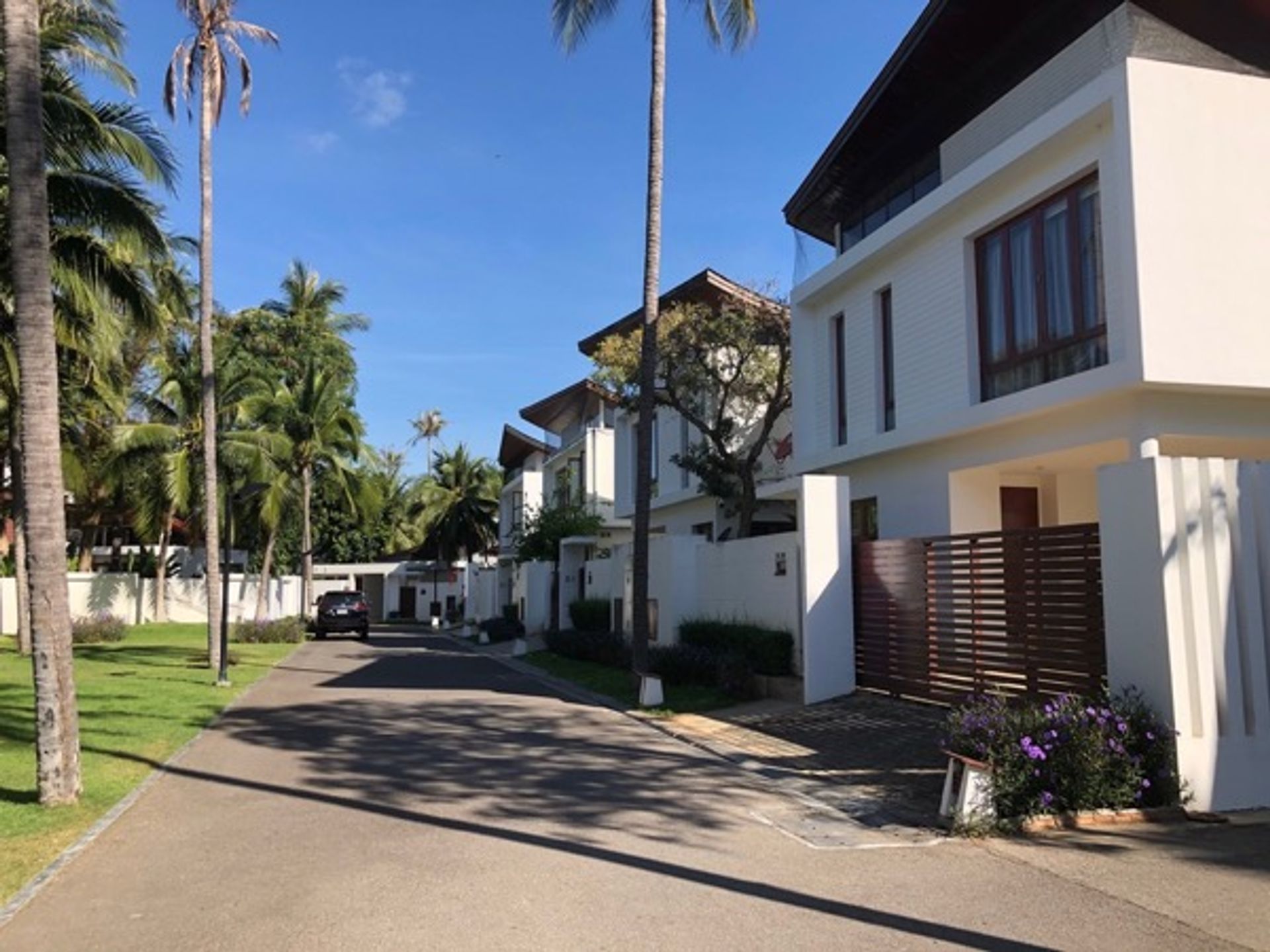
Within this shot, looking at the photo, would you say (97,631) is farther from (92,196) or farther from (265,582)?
(92,196)

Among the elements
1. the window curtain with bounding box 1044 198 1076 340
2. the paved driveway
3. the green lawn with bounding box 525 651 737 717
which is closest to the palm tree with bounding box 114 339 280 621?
the green lawn with bounding box 525 651 737 717

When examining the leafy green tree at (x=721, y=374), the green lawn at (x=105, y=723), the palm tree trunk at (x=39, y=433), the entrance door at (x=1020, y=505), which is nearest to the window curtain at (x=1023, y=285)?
the entrance door at (x=1020, y=505)

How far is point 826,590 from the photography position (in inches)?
551

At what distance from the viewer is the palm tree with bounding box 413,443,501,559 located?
57688mm

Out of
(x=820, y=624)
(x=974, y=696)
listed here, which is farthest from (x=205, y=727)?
(x=974, y=696)

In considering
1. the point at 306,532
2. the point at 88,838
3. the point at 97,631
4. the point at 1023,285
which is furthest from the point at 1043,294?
the point at 306,532

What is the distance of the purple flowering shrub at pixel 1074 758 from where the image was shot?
296 inches

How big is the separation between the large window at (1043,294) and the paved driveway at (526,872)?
21.8ft

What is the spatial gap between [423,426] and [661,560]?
212ft

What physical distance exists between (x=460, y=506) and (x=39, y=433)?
163 feet

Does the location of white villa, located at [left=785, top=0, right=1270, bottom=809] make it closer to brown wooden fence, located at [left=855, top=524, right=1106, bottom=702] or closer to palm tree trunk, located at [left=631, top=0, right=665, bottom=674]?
brown wooden fence, located at [left=855, top=524, right=1106, bottom=702]

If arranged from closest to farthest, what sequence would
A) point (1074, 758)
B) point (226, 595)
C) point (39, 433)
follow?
point (1074, 758), point (39, 433), point (226, 595)

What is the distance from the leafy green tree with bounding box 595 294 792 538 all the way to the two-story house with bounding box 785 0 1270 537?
2.29 metres

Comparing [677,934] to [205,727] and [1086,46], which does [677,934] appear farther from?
[1086,46]
